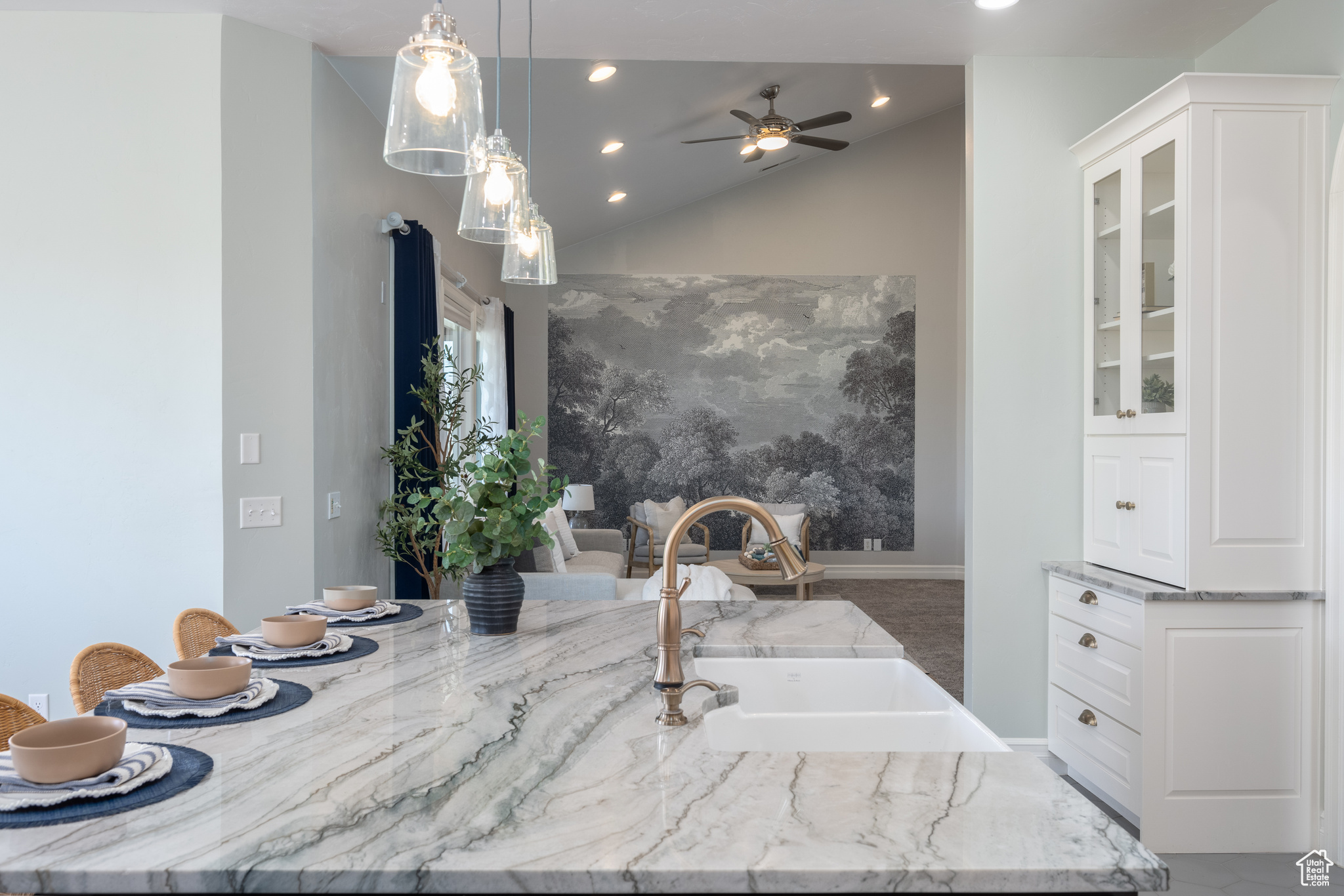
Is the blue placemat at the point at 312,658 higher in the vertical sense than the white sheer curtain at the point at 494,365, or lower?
lower

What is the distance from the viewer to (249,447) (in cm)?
310

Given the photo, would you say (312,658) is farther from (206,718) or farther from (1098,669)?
(1098,669)

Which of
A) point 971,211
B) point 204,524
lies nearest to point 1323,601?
point 971,211

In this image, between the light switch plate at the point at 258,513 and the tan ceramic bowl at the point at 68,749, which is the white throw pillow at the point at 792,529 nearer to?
the light switch plate at the point at 258,513

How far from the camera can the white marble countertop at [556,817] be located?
2.83ft

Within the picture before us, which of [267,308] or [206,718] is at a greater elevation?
[267,308]

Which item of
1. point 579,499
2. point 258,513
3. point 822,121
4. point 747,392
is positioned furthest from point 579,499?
point 258,513

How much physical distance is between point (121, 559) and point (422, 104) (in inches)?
98.6

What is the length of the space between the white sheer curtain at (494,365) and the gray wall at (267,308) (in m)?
3.42

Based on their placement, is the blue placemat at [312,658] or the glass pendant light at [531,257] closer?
the blue placemat at [312,658]

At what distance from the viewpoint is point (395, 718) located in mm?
1310

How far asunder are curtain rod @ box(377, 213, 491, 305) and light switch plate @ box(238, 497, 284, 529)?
1.57 metres

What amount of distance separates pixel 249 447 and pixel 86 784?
2286mm

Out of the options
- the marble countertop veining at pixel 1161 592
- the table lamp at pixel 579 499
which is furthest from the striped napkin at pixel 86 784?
the table lamp at pixel 579 499
